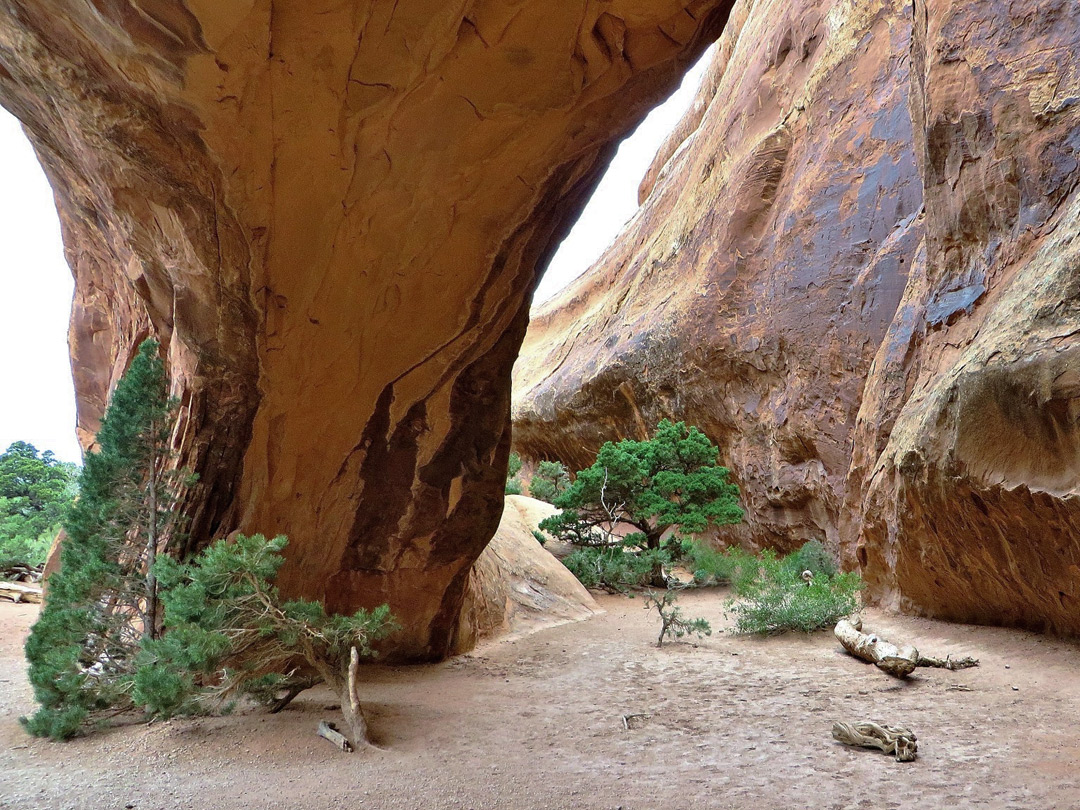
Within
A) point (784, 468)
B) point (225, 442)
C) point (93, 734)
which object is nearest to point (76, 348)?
point (225, 442)

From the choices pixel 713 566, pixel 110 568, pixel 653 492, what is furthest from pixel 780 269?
pixel 110 568

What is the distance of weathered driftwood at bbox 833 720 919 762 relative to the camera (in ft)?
13.6

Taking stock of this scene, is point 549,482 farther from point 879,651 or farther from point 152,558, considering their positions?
point 152,558

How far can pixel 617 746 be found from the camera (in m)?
4.64

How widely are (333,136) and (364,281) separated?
1284mm

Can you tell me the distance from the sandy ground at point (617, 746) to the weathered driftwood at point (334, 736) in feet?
0.20

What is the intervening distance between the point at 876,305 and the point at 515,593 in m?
8.14

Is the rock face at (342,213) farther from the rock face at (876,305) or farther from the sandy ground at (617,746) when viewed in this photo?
the rock face at (876,305)

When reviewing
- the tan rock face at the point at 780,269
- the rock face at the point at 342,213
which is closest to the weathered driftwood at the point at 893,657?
the rock face at the point at 342,213

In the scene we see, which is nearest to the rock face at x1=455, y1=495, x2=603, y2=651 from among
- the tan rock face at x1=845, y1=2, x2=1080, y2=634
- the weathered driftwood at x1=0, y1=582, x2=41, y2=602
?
the tan rock face at x1=845, y1=2, x2=1080, y2=634

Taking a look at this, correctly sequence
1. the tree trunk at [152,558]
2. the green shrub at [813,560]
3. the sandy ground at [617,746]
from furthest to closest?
the green shrub at [813,560]
the tree trunk at [152,558]
the sandy ground at [617,746]

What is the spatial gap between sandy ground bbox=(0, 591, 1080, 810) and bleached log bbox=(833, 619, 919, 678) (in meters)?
0.19

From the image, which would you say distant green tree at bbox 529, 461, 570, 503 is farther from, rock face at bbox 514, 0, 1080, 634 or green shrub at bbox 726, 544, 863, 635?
green shrub at bbox 726, 544, 863, 635

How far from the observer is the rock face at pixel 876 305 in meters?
6.43
